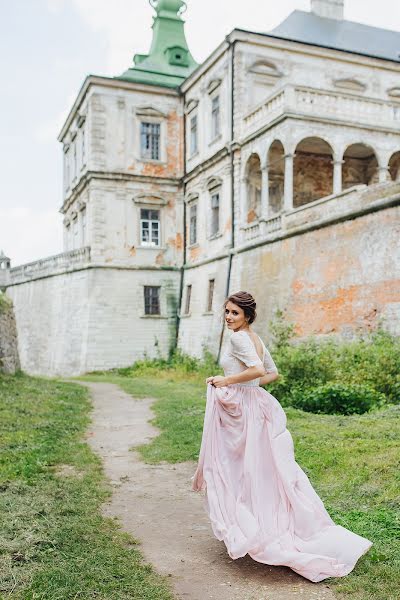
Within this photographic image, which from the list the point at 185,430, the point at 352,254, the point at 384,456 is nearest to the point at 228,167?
the point at 352,254

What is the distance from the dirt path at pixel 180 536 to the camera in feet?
13.3

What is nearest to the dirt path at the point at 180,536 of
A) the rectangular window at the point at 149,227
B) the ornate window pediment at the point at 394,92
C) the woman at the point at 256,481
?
the woman at the point at 256,481

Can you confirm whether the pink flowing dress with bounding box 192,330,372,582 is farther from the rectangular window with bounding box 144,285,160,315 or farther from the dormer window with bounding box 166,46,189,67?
the dormer window with bounding box 166,46,189,67

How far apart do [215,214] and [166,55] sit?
986 cm

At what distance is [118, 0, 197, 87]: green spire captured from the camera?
28.3 meters

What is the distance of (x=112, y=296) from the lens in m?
26.7

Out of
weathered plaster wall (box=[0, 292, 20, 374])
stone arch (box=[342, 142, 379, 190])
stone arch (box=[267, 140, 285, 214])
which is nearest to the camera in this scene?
weathered plaster wall (box=[0, 292, 20, 374])

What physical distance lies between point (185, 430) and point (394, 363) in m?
5.02

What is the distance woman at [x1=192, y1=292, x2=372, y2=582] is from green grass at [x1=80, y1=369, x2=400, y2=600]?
0.76 feet

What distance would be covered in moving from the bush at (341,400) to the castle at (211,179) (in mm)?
5742

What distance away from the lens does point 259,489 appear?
460 cm

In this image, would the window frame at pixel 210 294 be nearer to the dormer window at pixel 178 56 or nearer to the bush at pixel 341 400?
the dormer window at pixel 178 56

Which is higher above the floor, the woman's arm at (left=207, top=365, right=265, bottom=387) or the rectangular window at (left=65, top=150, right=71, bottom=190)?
the rectangular window at (left=65, top=150, right=71, bottom=190)

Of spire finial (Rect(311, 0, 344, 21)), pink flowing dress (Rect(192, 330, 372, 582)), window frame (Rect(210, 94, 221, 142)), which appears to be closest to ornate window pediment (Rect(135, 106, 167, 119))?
window frame (Rect(210, 94, 221, 142))
